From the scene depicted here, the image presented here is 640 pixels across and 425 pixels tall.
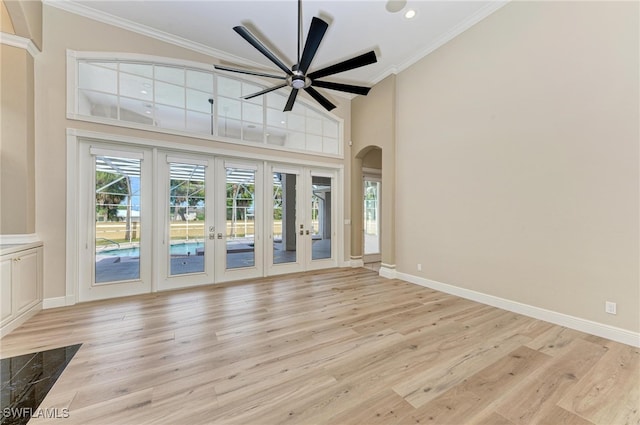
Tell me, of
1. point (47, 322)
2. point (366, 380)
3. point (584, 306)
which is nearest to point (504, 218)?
point (584, 306)

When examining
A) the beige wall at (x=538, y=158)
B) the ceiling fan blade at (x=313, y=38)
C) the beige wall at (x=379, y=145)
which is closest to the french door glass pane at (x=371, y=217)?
the beige wall at (x=379, y=145)

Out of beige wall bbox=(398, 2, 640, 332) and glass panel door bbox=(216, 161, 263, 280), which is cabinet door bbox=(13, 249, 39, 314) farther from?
beige wall bbox=(398, 2, 640, 332)

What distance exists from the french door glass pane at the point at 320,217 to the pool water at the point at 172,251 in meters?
2.49

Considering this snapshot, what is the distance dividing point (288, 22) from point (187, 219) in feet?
12.1

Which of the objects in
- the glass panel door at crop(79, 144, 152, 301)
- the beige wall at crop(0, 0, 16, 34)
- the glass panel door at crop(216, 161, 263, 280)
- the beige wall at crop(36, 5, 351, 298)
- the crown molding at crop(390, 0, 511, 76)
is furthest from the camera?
the glass panel door at crop(216, 161, 263, 280)

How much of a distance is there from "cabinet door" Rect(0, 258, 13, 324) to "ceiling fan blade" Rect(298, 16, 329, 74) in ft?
13.2

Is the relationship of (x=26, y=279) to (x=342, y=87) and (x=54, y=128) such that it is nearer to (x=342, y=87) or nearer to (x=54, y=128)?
(x=54, y=128)

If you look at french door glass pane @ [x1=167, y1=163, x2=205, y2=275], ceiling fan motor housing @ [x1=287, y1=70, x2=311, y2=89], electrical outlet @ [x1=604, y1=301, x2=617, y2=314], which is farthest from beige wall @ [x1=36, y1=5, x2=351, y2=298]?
electrical outlet @ [x1=604, y1=301, x2=617, y2=314]

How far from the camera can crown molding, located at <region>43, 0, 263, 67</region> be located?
377cm

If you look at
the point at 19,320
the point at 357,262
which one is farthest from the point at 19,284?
the point at 357,262

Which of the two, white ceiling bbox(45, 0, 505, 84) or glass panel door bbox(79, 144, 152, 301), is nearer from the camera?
white ceiling bbox(45, 0, 505, 84)

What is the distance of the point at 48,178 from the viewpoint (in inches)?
144

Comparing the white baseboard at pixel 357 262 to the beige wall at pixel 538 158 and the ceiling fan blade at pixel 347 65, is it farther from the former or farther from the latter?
the ceiling fan blade at pixel 347 65

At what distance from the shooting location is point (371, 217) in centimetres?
754
